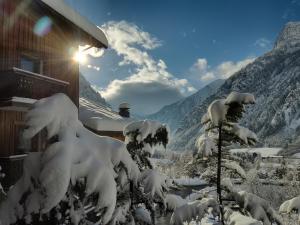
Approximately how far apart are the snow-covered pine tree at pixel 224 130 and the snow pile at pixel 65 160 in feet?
6.67

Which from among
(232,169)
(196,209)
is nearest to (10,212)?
(196,209)

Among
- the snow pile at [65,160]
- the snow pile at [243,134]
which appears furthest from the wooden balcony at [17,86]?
the snow pile at [65,160]

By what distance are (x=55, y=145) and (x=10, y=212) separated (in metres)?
1.00

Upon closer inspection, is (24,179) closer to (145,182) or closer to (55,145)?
(55,145)

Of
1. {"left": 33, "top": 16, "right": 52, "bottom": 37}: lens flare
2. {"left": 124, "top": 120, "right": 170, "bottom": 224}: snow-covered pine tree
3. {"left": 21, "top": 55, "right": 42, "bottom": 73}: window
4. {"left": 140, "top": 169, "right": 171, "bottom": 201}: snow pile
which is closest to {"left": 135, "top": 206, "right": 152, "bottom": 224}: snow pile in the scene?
{"left": 124, "top": 120, "right": 170, "bottom": 224}: snow-covered pine tree

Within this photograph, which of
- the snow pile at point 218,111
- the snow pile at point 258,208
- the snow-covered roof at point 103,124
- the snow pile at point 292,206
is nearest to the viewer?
the snow pile at point 258,208

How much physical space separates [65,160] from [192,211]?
2286 mm

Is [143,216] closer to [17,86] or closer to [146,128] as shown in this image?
[146,128]

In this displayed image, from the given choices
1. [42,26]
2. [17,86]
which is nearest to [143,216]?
[17,86]

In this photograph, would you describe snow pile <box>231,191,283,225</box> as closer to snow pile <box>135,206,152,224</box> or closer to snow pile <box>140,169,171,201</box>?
snow pile <box>140,169,171,201</box>

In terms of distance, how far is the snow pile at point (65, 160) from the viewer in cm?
234

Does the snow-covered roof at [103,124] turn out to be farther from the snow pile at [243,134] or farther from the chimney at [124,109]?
the snow pile at [243,134]

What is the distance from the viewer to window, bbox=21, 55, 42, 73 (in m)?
12.7

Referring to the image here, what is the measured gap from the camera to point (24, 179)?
3.06 m
